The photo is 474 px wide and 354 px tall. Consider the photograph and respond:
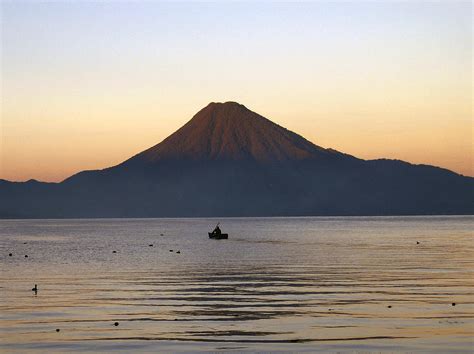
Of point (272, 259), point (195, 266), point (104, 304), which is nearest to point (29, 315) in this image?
point (104, 304)

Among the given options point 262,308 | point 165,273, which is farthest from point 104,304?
point 165,273


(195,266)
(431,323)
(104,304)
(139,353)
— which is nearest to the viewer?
(139,353)

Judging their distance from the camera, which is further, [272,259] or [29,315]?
[272,259]

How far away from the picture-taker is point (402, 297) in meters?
51.3

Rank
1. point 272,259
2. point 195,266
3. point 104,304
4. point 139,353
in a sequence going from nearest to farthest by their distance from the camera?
point 139,353
point 104,304
point 195,266
point 272,259

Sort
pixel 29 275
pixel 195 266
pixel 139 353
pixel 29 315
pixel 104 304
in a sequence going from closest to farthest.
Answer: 1. pixel 139 353
2. pixel 29 315
3. pixel 104 304
4. pixel 29 275
5. pixel 195 266

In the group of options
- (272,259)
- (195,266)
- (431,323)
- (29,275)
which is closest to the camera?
(431,323)

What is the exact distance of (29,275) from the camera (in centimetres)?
7469

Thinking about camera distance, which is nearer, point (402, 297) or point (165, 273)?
point (402, 297)

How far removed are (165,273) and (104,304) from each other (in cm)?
2621

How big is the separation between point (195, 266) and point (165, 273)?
10143 millimetres

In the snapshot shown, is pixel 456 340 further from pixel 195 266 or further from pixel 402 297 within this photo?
pixel 195 266

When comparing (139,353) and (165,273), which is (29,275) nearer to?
(165,273)

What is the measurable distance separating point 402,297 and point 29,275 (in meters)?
34.8
